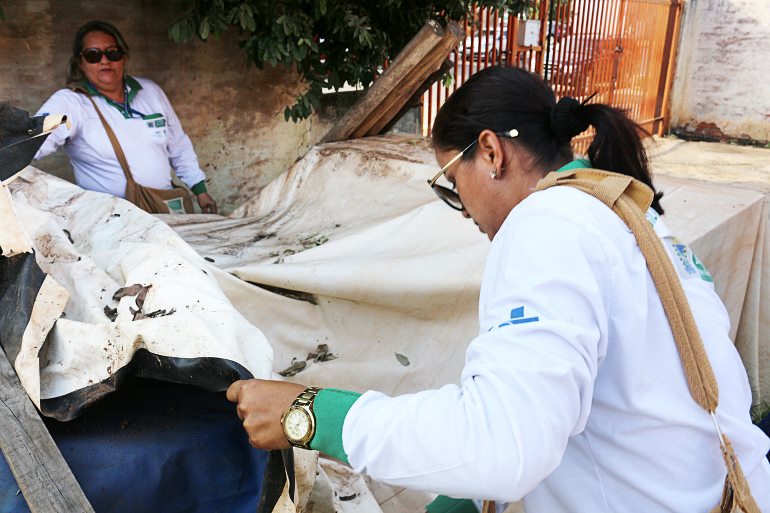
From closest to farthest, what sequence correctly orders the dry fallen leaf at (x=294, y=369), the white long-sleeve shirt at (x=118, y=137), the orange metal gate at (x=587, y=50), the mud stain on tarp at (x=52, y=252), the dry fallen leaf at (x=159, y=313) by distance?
the dry fallen leaf at (x=159, y=313), the mud stain on tarp at (x=52, y=252), the dry fallen leaf at (x=294, y=369), the white long-sleeve shirt at (x=118, y=137), the orange metal gate at (x=587, y=50)

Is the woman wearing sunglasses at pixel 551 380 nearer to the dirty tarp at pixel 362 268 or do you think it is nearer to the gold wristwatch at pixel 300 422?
the gold wristwatch at pixel 300 422

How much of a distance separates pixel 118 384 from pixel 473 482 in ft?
2.57

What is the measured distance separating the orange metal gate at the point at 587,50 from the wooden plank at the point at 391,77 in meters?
1.65

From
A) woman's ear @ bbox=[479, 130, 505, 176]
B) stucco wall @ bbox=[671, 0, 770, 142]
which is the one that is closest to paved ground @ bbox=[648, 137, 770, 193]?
stucco wall @ bbox=[671, 0, 770, 142]

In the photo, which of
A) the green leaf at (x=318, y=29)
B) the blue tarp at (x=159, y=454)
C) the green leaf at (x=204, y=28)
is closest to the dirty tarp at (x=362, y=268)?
the blue tarp at (x=159, y=454)

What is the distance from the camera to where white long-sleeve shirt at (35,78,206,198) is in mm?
3246

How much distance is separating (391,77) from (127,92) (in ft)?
4.70

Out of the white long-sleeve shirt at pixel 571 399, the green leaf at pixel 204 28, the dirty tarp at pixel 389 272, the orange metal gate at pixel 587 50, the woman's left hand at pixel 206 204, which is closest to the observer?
the white long-sleeve shirt at pixel 571 399

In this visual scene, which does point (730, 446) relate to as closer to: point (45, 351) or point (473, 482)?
point (473, 482)

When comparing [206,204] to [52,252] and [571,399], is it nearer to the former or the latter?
[52,252]

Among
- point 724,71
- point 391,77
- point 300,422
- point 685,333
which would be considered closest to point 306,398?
point 300,422

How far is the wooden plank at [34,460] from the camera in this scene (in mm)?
1211

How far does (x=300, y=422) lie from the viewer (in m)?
1.04

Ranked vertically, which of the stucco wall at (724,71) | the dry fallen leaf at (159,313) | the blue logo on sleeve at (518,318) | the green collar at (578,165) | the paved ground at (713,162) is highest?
the green collar at (578,165)
